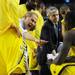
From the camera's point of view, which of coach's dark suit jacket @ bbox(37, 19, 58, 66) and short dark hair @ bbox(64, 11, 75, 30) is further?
coach's dark suit jacket @ bbox(37, 19, 58, 66)

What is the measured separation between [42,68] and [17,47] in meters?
2.50

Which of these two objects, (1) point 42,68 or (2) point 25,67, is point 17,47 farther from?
(1) point 42,68

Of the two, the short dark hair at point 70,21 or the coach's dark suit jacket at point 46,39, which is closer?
the short dark hair at point 70,21

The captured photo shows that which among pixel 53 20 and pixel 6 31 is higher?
pixel 6 31

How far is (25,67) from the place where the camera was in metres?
4.06

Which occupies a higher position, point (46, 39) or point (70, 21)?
point (70, 21)

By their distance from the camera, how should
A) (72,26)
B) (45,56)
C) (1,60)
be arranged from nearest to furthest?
1. (1,60)
2. (72,26)
3. (45,56)

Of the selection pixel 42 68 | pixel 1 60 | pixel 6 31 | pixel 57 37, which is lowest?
pixel 42 68

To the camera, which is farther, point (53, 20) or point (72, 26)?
point (53, 20)

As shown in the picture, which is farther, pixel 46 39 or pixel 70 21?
pixel 46 39

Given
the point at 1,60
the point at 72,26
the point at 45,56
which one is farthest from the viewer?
the point at 45,56

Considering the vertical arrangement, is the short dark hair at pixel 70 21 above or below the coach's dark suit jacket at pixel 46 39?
above

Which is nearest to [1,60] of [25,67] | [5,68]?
[5,68]

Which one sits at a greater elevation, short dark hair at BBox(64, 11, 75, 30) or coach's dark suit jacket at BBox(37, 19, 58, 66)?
short dark hair at BBox(64, 11, 75, 30)
